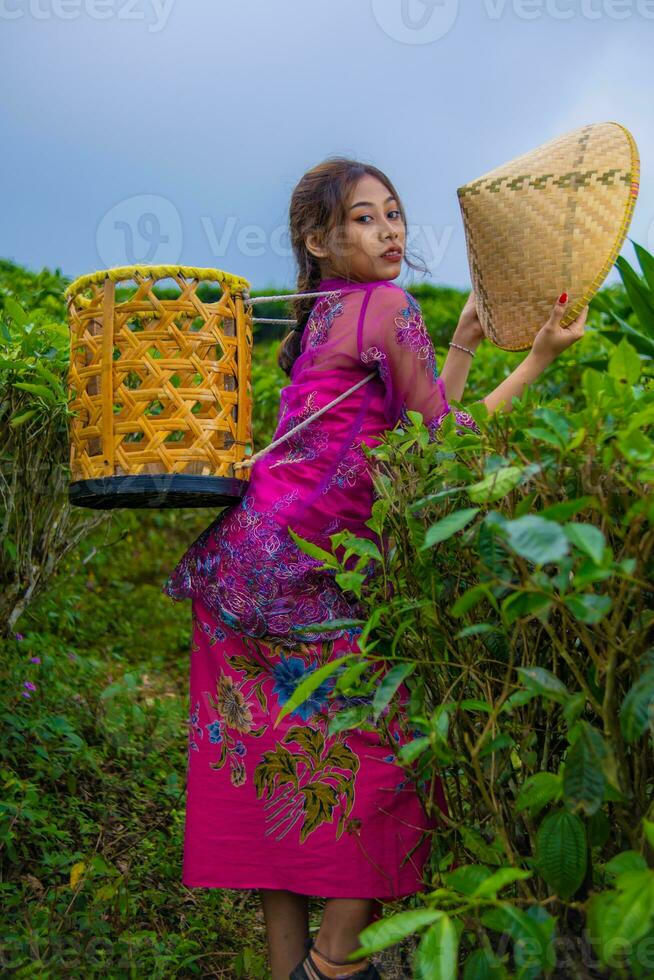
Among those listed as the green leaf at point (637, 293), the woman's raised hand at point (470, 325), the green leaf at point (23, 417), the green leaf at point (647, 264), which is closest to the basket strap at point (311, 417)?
the woman's raised hand at point (470, 325)

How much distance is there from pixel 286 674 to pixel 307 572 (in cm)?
21

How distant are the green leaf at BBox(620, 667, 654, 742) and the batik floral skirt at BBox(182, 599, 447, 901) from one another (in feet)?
2.23

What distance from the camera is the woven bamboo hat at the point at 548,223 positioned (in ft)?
6.51

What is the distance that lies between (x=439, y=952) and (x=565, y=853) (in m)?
0.24

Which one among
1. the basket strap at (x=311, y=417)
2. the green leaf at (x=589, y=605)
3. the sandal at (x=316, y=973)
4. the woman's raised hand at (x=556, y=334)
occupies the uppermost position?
the woman's raised hand at (x=556, y=334)

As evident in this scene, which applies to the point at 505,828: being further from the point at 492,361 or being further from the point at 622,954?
the point at 492,361

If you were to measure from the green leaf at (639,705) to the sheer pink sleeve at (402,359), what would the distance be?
32.7 inches

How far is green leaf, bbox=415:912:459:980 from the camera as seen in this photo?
1137mm

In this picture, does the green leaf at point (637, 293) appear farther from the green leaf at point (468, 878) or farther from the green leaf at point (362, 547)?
the green leaf at point (468, 878)

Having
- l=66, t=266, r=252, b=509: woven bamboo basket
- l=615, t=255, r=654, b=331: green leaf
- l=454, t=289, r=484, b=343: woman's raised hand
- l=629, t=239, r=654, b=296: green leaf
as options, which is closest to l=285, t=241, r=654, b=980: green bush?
l=66, t=266, r=252, b=509: woven bamboo basket

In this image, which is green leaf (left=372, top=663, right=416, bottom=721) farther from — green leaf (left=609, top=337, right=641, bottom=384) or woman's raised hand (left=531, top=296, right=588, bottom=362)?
woman's raised hand (left=531, top=296, right=588, bottom=362)

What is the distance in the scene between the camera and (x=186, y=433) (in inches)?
79.7

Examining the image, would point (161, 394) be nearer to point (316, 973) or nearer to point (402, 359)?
point (402, 359)

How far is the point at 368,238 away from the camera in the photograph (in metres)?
2.18
